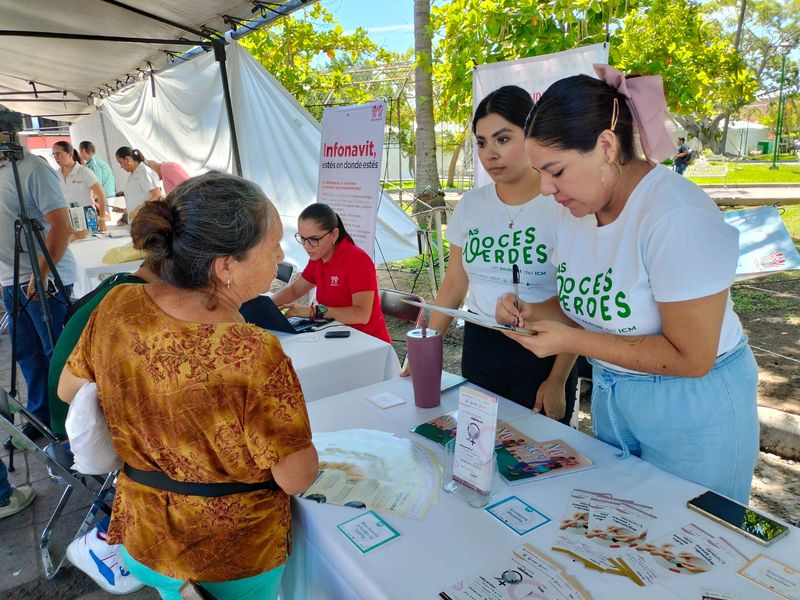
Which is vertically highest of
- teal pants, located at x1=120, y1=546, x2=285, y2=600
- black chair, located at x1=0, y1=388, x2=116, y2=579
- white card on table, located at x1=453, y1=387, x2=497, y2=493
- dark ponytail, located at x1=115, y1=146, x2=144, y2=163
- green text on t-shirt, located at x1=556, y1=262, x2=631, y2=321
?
dark ponytail, located at x1=115, y1=146, x2=144, y2=163

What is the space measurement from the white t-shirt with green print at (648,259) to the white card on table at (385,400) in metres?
0.52

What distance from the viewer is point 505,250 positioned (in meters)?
1.68

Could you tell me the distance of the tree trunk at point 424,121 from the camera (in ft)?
21.0

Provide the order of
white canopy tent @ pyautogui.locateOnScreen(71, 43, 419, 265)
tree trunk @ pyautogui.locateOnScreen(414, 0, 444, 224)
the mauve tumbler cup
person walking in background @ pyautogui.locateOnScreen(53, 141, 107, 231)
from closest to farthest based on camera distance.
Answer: the mauve tumbler cup, white canopy tent @ pyautogui.locateOnScreen(71, 43, 419, 265), person walking in background @ pyautogui.locateOnScreen(53, 141, 107, 231), tree trunk @ pyautogui.locateOnScreen(414, 0, 444, 224)

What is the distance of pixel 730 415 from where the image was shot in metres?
1.11

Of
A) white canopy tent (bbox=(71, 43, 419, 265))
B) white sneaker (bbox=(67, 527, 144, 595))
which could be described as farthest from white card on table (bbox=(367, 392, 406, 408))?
white canopy tent (bbox=(71, 43, 419, 265))

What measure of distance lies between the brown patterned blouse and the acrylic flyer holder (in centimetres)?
29

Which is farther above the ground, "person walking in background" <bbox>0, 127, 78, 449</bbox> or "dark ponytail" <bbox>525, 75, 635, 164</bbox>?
"dark ponytail" <bbox>525, 75, 635, 164</bbox>

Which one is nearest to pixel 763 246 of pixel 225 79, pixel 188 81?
pixel 225 79

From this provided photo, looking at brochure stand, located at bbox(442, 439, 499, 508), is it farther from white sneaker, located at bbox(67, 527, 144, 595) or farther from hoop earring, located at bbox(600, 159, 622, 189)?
white sneaker, located at bbox(67, 527, 144, 595)

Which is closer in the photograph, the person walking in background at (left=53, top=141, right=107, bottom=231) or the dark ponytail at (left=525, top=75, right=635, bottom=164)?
the dark ponytail at (left=525, top=75, right=635, bottom=164)

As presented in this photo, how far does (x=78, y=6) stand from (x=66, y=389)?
4521 millimetres

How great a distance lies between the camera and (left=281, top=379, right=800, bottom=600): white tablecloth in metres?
0.80

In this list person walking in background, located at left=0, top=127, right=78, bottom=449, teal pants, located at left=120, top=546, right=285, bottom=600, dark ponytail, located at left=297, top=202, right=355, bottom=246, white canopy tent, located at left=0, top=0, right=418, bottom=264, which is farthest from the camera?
white canopy tent, located at left=0, top=0, right=418, bottom=264
